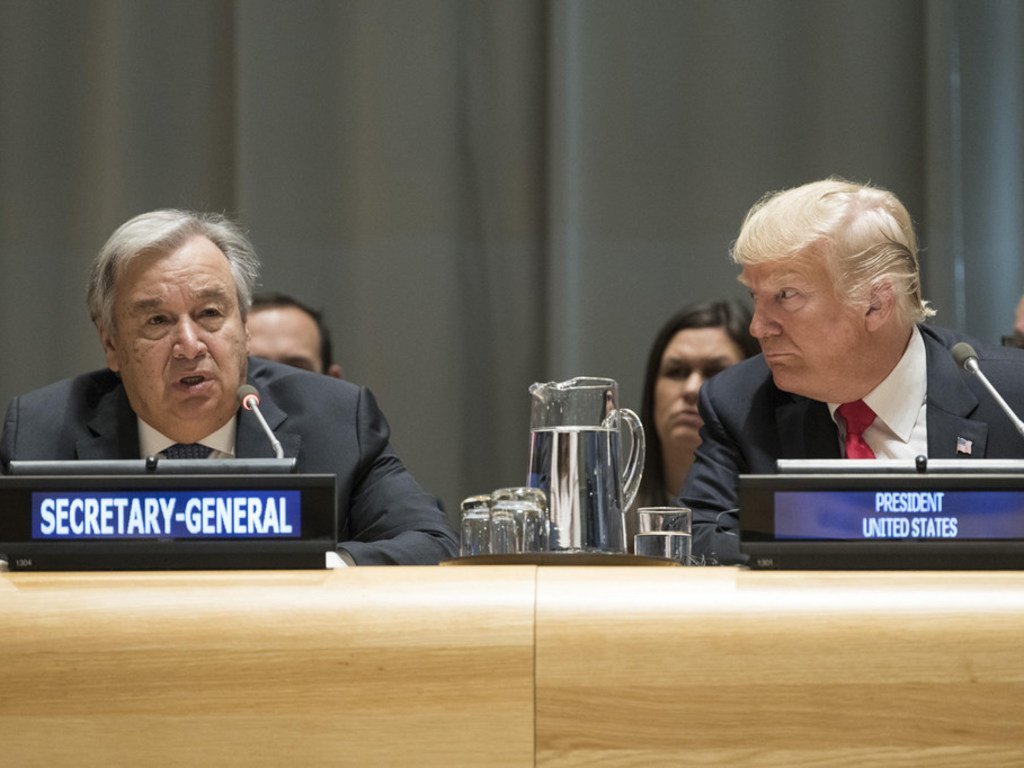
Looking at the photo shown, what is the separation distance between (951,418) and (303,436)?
1039 millimetres

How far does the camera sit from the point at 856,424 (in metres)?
2.34

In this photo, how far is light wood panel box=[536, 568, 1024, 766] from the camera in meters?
1.04

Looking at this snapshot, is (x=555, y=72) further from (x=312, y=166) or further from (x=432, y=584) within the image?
(x=432, y=584)

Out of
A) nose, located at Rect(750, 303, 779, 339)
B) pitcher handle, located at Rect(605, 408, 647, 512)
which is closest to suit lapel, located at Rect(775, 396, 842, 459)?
nose, located at Rect(750, 303, 779, 339)

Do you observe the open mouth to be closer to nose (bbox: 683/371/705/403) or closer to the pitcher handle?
the pitcher handle

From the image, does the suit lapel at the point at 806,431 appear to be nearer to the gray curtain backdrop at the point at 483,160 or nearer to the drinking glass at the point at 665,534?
the drinking glass at the point at 665,534

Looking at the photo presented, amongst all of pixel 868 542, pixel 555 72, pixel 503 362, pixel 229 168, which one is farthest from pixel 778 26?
pixel 868 542

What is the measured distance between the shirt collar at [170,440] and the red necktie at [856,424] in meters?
1.01

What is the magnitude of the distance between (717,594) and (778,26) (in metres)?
2.80

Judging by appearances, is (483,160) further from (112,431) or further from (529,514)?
(529,514)

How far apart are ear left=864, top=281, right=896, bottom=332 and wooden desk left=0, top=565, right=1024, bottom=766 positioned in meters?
1.36

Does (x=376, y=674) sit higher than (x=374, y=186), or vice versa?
(x=374, y=186)

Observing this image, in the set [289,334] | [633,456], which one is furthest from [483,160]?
[633,456]

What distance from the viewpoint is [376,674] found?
1.08 metres
